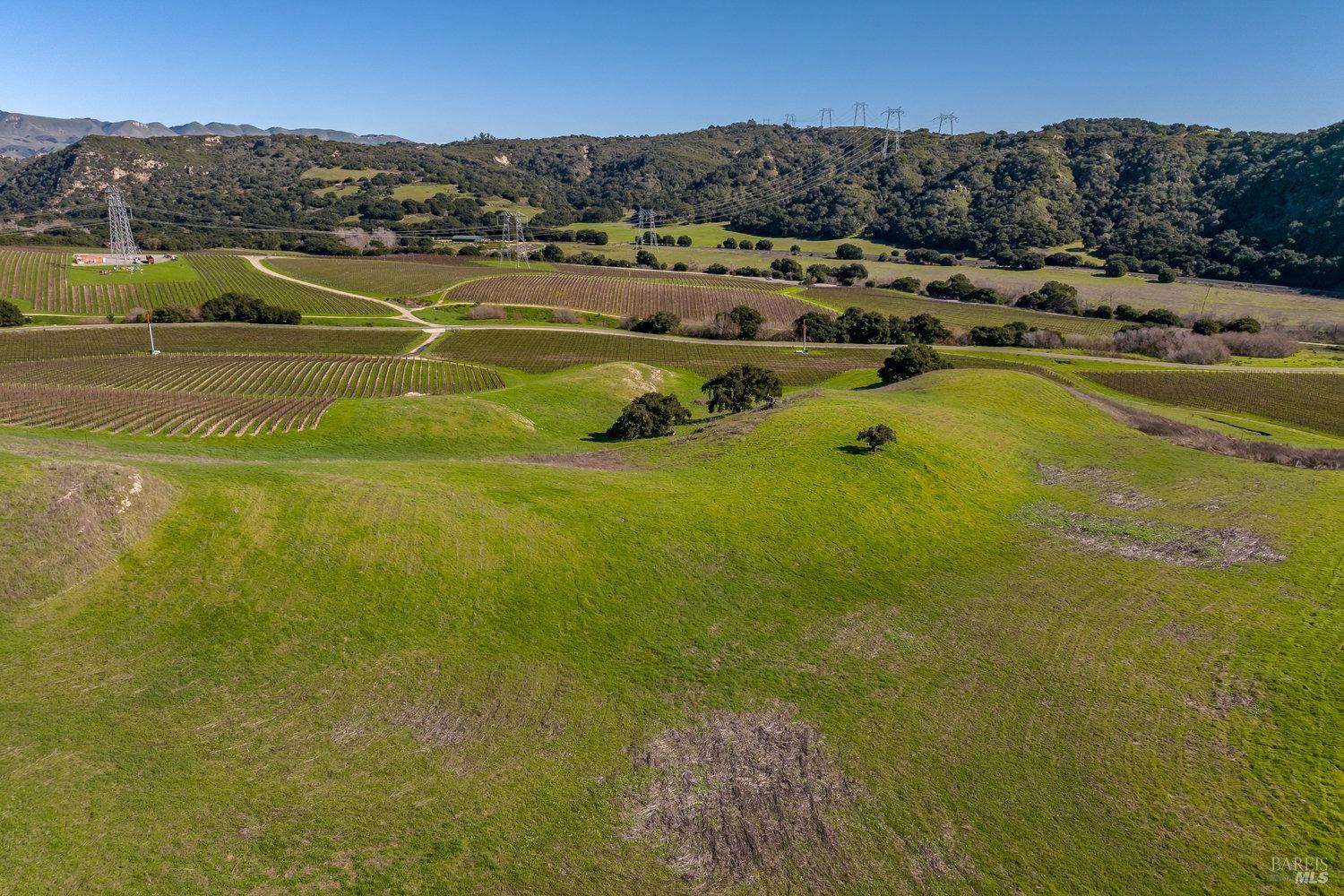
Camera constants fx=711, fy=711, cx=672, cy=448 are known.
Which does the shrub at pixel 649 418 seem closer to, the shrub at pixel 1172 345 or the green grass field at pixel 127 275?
the shrub at pixel 1172 345

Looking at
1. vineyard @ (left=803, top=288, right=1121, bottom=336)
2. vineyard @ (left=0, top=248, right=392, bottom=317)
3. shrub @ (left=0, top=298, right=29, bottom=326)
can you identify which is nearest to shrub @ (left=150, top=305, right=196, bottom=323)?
vineyard @ (left=0, top=248, right=392, bottom=317)

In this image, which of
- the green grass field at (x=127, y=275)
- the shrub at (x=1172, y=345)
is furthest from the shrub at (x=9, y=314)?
the shrub at (x=1172, y=345)

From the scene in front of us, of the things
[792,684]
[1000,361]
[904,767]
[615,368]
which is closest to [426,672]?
[792,684]

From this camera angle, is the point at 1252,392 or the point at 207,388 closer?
the point at 207,388

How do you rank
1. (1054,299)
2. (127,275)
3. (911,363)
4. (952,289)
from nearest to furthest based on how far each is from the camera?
(911,363), (1054,299), (127,275), (952,289)

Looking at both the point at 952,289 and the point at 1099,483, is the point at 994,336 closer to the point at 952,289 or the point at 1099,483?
the point at 952,289

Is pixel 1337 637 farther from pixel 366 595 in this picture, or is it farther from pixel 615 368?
pixel 615 368

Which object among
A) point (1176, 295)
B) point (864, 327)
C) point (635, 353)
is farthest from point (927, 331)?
point (1176, 295)
